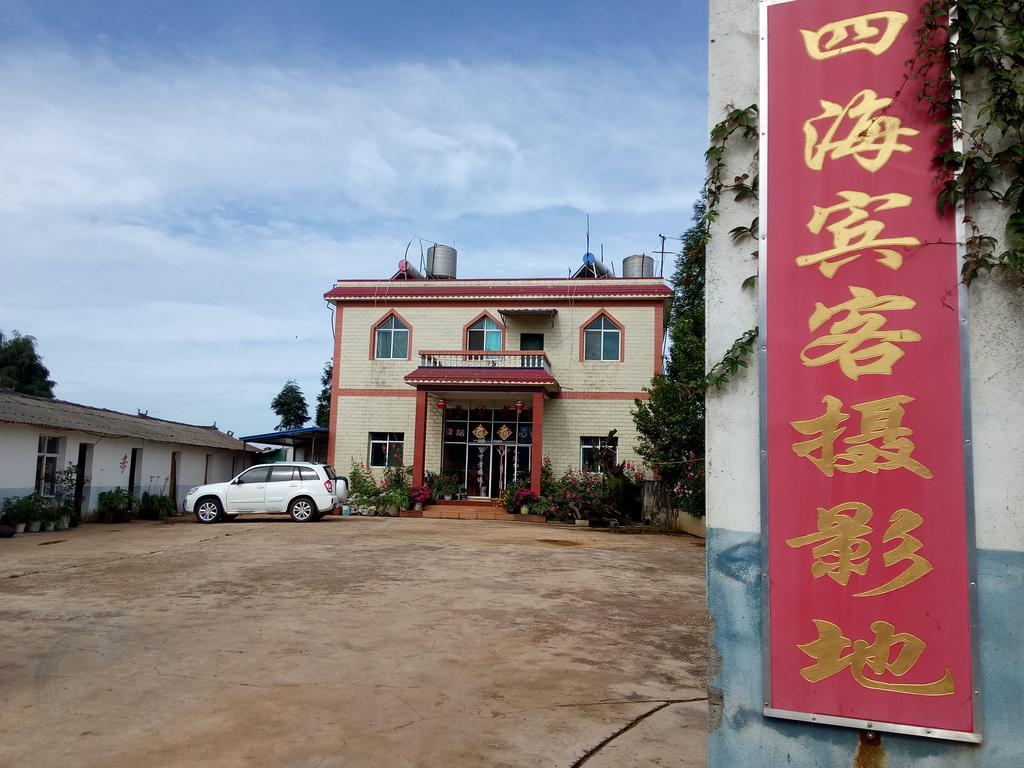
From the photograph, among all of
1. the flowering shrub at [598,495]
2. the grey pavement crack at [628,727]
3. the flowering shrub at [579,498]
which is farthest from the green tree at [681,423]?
the grey pavement crack at [628,727]

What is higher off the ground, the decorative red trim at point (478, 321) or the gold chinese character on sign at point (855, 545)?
the decorative red trim at point (478, 321)

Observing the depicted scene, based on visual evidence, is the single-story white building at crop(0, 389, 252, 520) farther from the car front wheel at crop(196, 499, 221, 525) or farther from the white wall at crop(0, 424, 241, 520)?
the car front wheel at crop(196, 499, 221, 525)

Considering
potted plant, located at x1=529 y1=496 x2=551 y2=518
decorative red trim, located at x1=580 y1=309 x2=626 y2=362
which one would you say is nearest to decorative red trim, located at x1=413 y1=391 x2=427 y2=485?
potted plant, located at x1=529 y1=496 x2=551 y2=518

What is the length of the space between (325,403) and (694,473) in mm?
28128

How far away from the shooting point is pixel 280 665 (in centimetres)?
462

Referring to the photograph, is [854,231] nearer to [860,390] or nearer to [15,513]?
[860,390]

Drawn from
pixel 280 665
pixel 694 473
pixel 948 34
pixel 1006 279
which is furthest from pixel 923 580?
pixel 694 473

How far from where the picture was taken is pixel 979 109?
2.26m

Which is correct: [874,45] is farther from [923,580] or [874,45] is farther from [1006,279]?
[923,580]

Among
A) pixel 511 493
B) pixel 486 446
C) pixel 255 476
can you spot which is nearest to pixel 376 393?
pixel 486 446

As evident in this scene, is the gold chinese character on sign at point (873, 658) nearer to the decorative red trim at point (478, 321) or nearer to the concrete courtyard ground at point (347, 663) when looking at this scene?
the concrete courtyard ground at point (347, 663)

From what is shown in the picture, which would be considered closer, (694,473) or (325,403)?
(694,473)

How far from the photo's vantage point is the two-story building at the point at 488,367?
20594 millimetres

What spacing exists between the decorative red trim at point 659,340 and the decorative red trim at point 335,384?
9.37 metres
